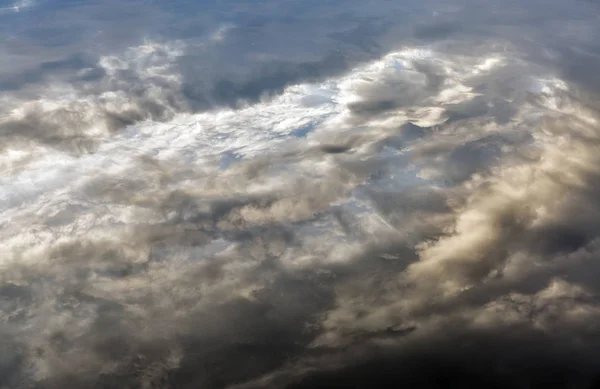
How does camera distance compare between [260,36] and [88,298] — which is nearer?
[88,298]

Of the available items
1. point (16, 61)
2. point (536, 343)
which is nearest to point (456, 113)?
point (536, 343)

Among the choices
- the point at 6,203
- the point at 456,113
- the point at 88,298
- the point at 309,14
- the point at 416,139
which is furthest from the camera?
the point at 309,14

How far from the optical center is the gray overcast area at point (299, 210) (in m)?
10.1

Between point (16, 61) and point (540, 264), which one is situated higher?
point (16, 61)

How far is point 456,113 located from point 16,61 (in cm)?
1716

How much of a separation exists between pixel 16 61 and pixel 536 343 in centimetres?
2127

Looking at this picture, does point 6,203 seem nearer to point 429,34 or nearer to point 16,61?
point 16,61

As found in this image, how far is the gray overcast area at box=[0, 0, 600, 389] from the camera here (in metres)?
10.1

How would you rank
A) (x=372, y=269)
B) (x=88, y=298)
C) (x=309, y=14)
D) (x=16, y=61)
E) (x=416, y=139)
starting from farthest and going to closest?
1. (x=309, y=14)
2. (x=16, y=61)
3. (x=416, y=139)
4. (x=372, y=269)
5. (x=88, y=298)

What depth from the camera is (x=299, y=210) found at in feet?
45.9

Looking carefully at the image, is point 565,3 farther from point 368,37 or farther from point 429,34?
point 368,37

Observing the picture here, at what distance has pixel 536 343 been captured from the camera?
10281mm

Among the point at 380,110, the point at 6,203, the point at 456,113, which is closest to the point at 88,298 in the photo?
the point at 6,203

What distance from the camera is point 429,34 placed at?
81.9 feet
